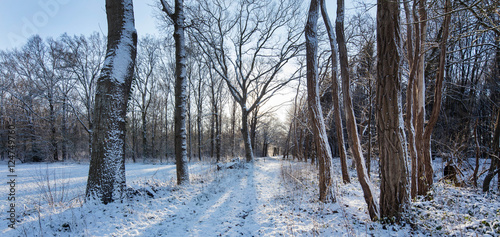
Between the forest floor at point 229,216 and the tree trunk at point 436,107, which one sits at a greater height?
the tree trunk at point 436,107

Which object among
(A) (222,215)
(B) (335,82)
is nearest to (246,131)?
(B) (335,82)

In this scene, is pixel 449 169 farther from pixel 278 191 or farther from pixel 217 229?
pixel 217 229

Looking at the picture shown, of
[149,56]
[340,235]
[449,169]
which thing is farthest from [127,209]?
[149,56]

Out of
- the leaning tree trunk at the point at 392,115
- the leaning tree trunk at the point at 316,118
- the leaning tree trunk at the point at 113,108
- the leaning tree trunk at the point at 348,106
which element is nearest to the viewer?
the leaning tree trunk at the point at 392,115

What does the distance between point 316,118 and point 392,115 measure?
1.81m

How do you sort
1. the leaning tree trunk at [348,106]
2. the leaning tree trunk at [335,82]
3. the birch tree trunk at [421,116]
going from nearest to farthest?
1. the leaning tree trunk at [348,106]
2. the birch tree trunk at [421,116]
3. the leaning tree trunk at [335,82]

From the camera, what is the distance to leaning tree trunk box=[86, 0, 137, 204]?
393 centimetres

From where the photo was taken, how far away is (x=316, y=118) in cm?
481

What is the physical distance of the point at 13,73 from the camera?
51.1 ft

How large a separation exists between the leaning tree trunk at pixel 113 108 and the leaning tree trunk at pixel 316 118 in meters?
4.37

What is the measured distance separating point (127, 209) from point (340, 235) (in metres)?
3.88

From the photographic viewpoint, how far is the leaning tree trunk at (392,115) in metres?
3.08

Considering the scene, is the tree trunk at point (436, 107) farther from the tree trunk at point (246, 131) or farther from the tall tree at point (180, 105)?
the tree trunk at point (246, 131)

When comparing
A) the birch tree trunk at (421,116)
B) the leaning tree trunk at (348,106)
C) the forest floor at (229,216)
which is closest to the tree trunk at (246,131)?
the forest floor at (229,216)
